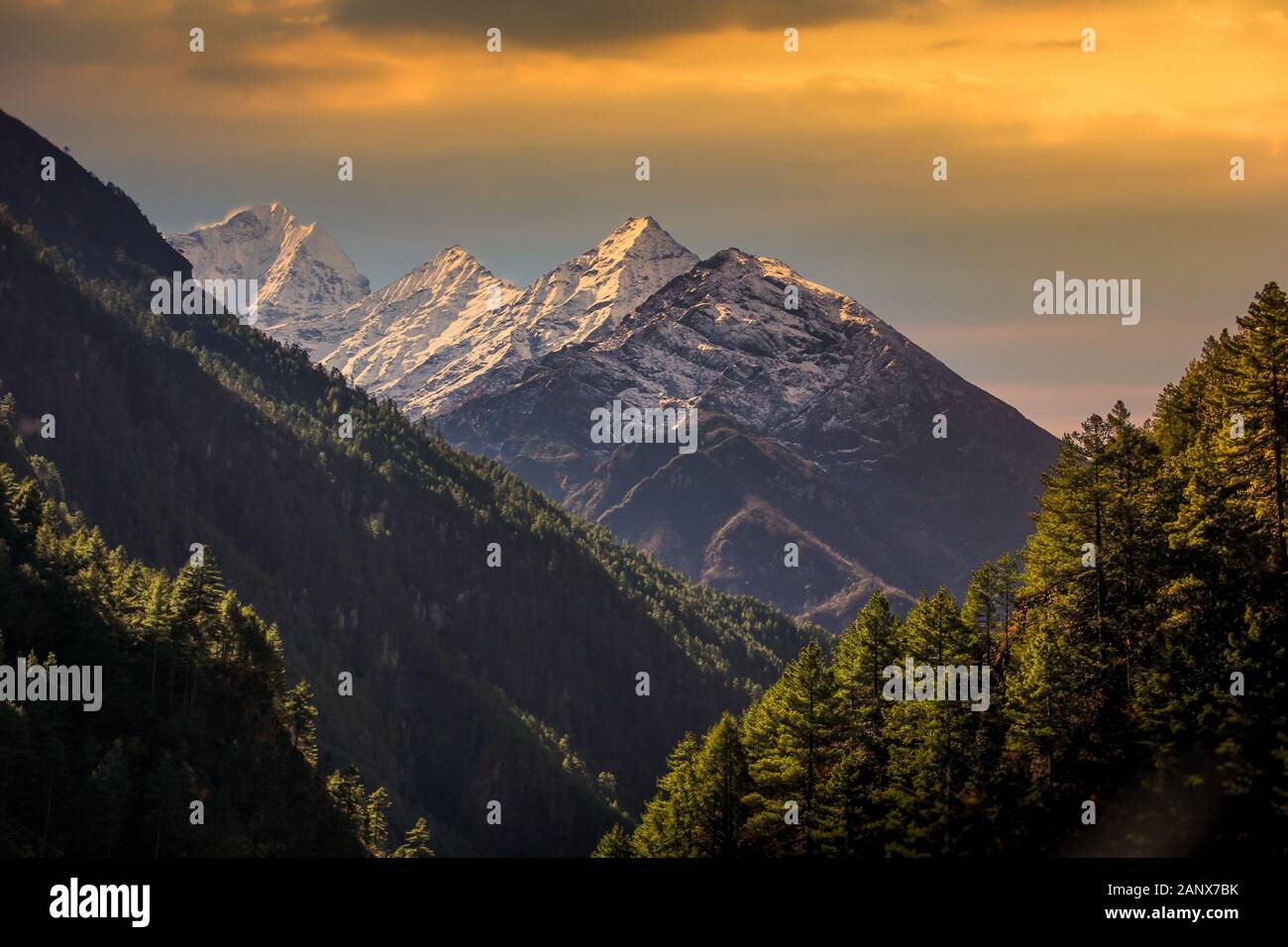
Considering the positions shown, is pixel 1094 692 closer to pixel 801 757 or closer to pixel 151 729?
pixel 801 757

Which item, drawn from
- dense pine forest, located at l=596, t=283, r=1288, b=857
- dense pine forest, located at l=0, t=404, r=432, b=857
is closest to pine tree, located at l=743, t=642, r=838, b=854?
dense pine forest, located at l=596, t=283, r=1288, b=857

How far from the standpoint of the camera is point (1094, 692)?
86.9 m

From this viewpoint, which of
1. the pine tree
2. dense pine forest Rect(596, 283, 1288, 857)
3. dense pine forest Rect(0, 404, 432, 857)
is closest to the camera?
dense pine forest Rect(596, 283, 1288, 857)

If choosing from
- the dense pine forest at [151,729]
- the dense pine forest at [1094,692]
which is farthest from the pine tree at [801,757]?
the dense pine forest at [151,729]

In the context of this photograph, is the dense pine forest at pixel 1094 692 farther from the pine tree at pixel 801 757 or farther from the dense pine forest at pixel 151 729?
the dense pine forest at pixel 151 729

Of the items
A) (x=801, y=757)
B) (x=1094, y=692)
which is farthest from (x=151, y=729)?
(x=1094, y=692)

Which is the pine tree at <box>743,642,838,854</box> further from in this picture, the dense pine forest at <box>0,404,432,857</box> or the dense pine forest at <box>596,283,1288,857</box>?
the dense pine forest at <box>0,404,432,857</box>

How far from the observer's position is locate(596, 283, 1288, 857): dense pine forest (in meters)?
81.6

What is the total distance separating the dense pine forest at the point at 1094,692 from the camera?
8156 cm

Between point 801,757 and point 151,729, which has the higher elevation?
point 151,729

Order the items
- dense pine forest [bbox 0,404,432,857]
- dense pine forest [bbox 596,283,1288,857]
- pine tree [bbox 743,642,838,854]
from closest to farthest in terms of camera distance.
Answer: dense pine forest [bbox 596,283,1288,857]
pine tree [bbox 743,642,838,854]
dense pine forest [bbox 0,404,432,857]
